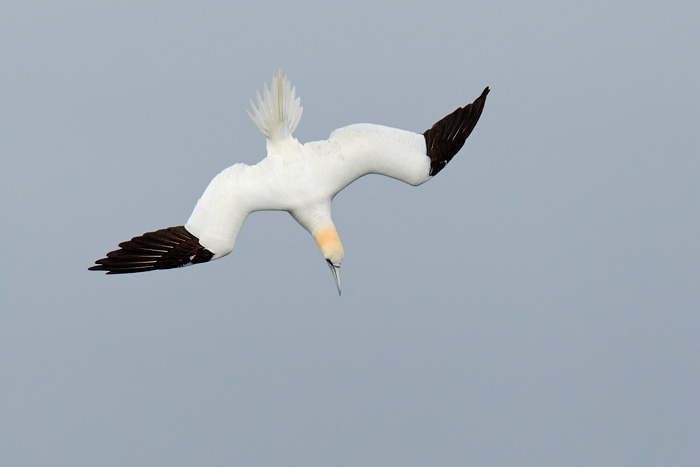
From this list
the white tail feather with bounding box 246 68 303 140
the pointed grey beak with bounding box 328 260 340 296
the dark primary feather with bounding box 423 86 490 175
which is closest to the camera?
the white tail feather with bounding box 246 68 303 140

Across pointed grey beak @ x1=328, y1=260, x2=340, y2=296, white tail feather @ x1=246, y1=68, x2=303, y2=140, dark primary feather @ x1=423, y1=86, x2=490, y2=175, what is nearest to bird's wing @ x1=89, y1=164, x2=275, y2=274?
white tail feather @ x1=246, y1=68, x2=303, y2=140

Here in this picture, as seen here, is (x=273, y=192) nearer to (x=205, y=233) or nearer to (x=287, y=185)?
(x=287, y=185)

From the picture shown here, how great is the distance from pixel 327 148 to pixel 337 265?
122 centimetres

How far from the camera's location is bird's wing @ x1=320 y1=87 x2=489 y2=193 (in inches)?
458

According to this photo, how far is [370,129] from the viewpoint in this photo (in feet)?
38.9

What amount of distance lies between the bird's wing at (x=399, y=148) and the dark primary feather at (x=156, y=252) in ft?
5.22

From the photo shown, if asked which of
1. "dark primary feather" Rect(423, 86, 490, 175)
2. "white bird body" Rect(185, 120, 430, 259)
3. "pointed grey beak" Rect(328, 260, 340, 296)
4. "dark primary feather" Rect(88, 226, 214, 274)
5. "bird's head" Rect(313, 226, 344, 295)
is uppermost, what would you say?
"dark primary feather" Rect(423, 86, 490, 175)

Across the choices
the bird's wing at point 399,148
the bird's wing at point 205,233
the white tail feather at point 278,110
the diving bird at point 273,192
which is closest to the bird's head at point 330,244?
the diving bird at point 273,192

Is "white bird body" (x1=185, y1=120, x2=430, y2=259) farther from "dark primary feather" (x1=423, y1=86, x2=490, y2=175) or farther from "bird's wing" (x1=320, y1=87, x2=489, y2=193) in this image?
"dark primary feather" (x1=423, y1=86, x2=490, y2=175)

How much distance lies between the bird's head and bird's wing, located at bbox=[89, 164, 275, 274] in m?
0.59

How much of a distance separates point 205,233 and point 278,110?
1.45 metres

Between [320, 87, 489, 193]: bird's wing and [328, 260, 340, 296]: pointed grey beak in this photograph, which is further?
[328, 260, 340, 296]: pointed grey beak

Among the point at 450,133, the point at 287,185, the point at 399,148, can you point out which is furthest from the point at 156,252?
the point at 450,133

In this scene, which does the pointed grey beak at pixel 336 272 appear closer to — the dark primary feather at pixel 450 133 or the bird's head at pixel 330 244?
the bird's head at pixel 330 244
